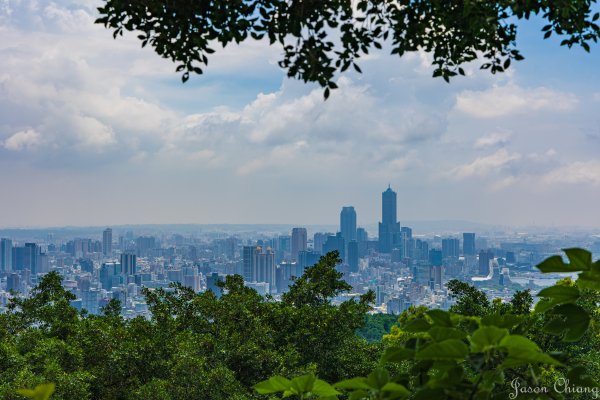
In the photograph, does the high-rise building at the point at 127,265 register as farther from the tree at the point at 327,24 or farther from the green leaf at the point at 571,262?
the green leaf at the point at 571,262

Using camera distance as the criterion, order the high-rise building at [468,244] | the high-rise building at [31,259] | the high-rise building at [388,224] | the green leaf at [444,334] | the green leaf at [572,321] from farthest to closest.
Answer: the high-rise building at [388,224] < the high-rise building at [468,244] < the high-rise building at [31,259] < the green leaf at [572,321] < the green leaf at [444,334]

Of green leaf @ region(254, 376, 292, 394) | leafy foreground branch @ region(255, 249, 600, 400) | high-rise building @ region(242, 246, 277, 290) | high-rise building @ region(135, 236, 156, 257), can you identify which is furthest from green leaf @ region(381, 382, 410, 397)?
high-rise building @ region(135, 236, 156, 257)

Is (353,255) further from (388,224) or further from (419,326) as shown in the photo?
(419,326)

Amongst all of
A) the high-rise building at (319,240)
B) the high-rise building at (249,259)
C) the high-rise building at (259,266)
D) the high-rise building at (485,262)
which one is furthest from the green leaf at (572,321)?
the high-rise building at (319,240)

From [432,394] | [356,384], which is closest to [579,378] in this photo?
[432,394]

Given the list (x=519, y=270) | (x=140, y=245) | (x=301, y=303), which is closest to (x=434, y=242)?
(x=519, y=270)

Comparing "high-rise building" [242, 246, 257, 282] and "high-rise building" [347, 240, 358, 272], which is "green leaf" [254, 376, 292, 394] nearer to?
"high-rise building" [242, 246, 257, 282]

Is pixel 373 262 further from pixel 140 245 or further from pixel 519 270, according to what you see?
pixel 140 245
